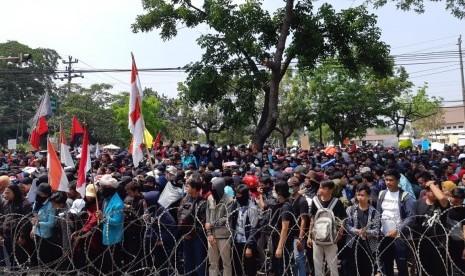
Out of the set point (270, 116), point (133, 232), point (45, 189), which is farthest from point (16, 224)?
point (270, 116)

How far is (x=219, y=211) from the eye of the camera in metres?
6.89

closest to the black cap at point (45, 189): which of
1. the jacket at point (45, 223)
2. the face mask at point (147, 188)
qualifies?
the jacket at point (45, 223)

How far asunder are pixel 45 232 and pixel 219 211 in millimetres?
2384

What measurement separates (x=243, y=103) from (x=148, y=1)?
4.90 metres

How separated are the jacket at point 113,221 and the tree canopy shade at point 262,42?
10.5m

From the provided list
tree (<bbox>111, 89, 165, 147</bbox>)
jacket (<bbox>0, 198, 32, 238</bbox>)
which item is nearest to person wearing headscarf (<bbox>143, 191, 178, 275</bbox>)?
jacket (<bbox>0, 198, 32, 238</bbox>)

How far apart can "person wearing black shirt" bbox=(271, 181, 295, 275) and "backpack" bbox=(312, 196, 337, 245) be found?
0.35 metres

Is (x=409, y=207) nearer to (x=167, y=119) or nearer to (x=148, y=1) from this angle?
(x=148, y=1)

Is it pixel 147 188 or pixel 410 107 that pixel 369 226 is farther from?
pixel 410 107

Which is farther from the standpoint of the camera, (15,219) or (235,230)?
(15,219)

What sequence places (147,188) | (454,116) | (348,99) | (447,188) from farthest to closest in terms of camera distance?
(454,116) < (348,99) < (147,188) < (447,188)

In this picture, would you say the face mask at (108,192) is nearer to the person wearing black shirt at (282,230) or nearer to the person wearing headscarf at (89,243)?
the person wearing headscarf at (89,243)

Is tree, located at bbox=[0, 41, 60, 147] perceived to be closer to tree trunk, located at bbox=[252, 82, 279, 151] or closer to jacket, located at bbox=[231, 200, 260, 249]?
tree trunk, located at bbox=[252, 82, 279, 151]

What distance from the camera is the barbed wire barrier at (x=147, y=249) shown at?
6.62 m
